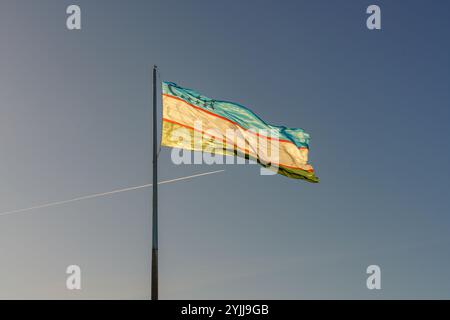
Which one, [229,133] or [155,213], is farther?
[229,133]

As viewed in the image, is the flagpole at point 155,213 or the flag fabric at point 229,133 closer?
the flagpole at point 155,213

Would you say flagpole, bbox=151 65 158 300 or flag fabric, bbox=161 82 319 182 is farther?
flag fabric, bbox=161 82 319 182

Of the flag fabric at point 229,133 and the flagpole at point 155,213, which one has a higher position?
the flag fabric at point 229,133

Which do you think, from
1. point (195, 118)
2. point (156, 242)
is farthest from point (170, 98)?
Answer: point (156, 242)

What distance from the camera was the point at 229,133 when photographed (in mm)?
30891

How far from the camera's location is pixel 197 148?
92.7 feet

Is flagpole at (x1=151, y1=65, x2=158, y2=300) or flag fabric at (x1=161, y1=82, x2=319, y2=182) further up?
flag fabric at (x1=161, y1=82, x2=319, y2=182)

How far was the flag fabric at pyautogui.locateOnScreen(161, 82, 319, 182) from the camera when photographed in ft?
93.3

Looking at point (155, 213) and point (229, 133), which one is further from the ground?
point (229, 133)

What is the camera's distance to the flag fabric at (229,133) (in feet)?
93.3
